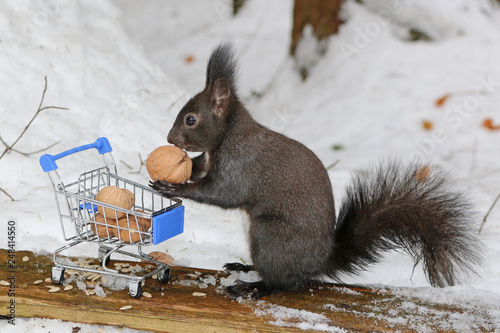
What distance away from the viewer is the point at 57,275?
6.82 feet

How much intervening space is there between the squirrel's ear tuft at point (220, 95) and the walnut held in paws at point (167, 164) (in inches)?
8.2

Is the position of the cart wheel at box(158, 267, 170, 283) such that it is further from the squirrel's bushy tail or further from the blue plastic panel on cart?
the squirrel's bushy tail

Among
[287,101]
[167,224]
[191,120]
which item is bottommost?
[167,224]

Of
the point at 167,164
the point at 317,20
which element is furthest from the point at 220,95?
the point at 317,20

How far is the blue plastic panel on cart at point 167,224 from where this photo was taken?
6.20ft

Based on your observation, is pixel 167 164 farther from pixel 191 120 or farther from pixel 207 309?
pixel 207 309

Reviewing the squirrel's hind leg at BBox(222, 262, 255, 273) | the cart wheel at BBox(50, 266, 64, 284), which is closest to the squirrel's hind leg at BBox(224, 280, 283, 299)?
the squirrel's hind leg at BBox(222, 262, 255, 273)

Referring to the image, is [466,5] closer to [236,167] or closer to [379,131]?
[379,131]

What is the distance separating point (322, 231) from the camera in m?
2.07

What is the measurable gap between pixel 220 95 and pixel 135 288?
2.38ft

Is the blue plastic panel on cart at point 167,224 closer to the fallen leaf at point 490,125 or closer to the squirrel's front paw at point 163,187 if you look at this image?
the squirrel's front paw at point 163,187

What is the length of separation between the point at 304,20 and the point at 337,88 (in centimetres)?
62

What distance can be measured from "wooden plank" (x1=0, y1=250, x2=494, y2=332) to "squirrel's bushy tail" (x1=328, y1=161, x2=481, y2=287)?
146mm

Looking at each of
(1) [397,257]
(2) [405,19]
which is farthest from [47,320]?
(2) [405,19]
